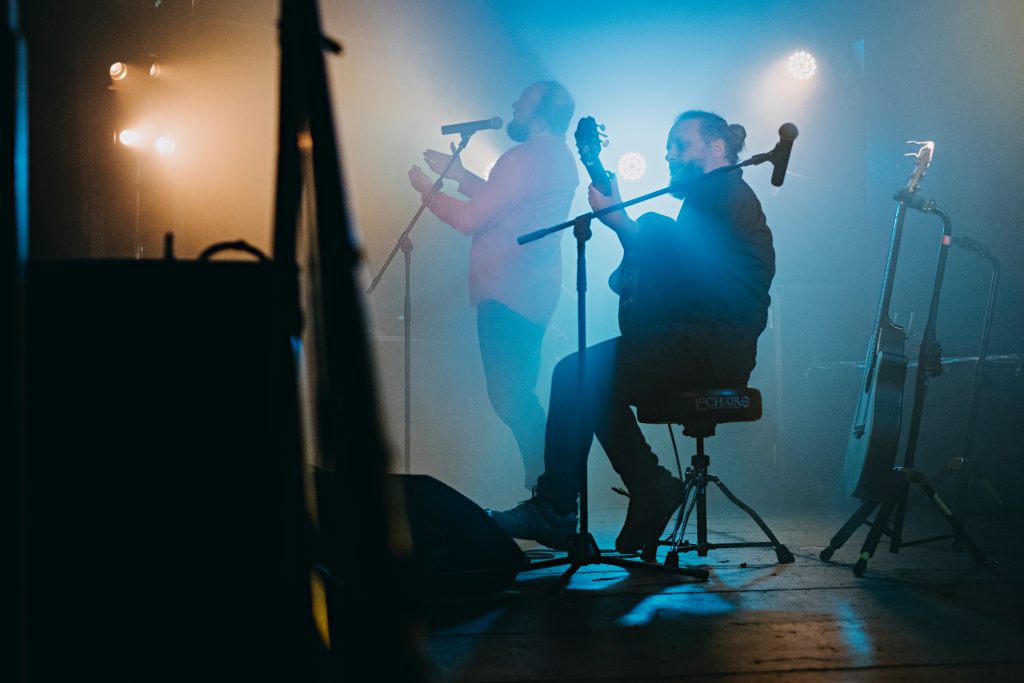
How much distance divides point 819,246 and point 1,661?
17.9 feet

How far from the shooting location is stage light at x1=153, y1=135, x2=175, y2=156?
4684mm

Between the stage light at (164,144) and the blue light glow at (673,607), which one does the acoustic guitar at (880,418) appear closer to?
the blue light glow at (673,607)

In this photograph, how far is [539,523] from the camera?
2689 millimetres

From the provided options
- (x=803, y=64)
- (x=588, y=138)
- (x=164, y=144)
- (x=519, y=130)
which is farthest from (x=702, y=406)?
(x=803, y=64)

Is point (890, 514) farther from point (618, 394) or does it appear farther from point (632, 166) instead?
point (632, 166)

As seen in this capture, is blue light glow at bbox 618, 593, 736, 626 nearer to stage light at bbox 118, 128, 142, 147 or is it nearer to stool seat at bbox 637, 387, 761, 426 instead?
stool seat at bbox 637, 387, 761, 426

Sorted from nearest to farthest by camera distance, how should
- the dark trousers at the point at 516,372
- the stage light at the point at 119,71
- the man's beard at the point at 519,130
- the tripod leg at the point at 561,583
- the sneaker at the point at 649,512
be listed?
the tripod leg at the point at 561,583 → the sneaker at the point at 649,512 → the dark trousers at the point at 516,372 → the man's beard at the point at 519,130 → the stage light at the point at 119,71

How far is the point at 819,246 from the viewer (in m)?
5.47

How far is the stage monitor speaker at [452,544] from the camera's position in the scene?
80.3 inches

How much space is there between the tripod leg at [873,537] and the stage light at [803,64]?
377 centimetres

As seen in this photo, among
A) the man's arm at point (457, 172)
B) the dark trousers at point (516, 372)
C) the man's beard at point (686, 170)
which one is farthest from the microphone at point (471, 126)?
the man's beard at point (686, 170)

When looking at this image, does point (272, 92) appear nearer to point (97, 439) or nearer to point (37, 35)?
point (37, 35)

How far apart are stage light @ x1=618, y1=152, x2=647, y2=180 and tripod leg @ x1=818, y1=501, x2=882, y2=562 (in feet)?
10.5

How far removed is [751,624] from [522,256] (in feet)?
6.33
